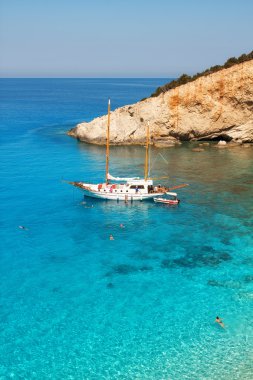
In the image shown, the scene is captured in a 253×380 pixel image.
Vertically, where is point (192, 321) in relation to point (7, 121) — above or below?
below

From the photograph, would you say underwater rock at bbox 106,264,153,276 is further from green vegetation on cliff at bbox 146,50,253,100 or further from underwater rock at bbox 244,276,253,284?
green vegetation on cliff at bbox 146,50,253,100

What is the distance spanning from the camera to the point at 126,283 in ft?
115

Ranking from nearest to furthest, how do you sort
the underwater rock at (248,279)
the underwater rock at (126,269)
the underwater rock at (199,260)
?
1. the underwater rock at (248,279)
2. the underwater rock at (126,269)
3. the underwater rock at (199,260)

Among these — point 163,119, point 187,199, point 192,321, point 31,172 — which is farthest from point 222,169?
point 192,321

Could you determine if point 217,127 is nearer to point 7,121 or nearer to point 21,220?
point 21,220

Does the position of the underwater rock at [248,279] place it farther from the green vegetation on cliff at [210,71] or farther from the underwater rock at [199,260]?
the green vegetation on cliff at [210,71]

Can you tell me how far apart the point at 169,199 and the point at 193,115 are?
4028 cm

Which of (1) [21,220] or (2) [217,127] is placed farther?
(2) [217,127]

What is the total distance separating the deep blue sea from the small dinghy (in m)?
1.19

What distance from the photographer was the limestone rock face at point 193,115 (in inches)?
3388

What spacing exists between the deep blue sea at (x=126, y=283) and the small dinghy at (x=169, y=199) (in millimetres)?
1186

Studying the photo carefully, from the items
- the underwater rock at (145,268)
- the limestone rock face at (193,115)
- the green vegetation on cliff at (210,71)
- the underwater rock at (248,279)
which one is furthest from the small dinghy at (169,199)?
the green vegetation on cliff at (210,71)

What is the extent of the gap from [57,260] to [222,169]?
42011 mm

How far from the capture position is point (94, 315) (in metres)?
30.9
